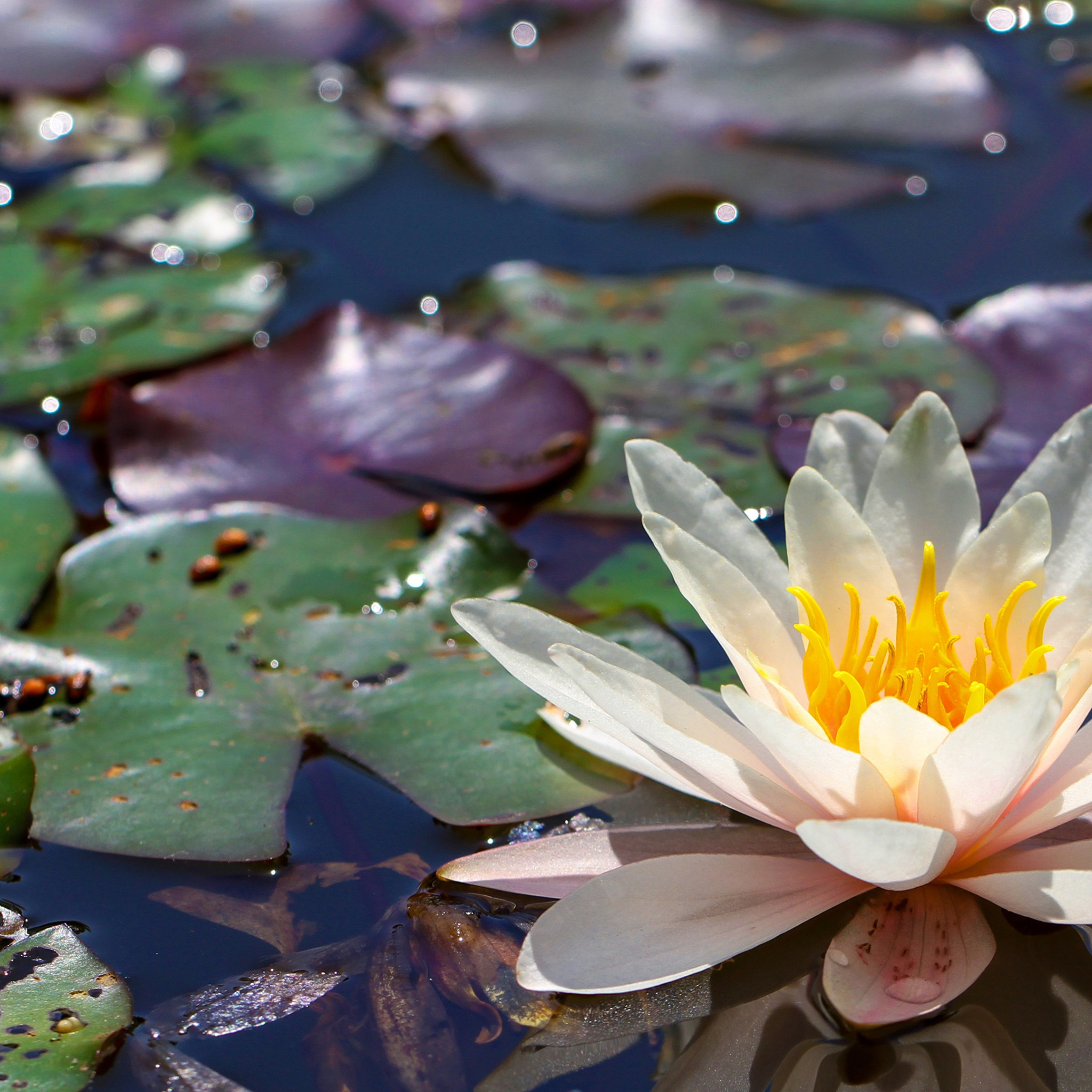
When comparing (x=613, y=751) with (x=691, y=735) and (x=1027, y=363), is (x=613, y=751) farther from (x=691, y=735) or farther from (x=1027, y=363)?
(x=1027, y=363)

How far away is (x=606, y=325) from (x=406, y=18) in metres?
1.96

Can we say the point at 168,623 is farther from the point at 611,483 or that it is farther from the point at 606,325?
the point at 606,325

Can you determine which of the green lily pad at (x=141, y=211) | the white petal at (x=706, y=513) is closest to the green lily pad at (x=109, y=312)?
the green lily pad at (x=141, y=211)

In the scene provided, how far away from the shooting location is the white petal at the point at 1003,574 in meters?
1.48

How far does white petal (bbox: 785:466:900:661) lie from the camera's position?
153 centimetres

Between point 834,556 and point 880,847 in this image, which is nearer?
point 880,847

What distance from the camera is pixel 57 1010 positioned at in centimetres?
139

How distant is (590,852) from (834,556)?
0.52 m

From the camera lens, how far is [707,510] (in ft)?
5.18

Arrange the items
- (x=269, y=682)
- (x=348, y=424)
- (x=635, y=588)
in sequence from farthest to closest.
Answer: (x=348, y=424) → (x=635, y=588) → (x=269, y=682)

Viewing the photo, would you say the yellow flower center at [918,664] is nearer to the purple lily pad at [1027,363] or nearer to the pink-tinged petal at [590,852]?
the pink-tinged petal at [590,852]

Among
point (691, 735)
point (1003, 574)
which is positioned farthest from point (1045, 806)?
point (691, 735)

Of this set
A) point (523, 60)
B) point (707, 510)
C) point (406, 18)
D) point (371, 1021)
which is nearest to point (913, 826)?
point (707, 510)

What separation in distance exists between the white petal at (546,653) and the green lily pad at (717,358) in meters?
0.79
